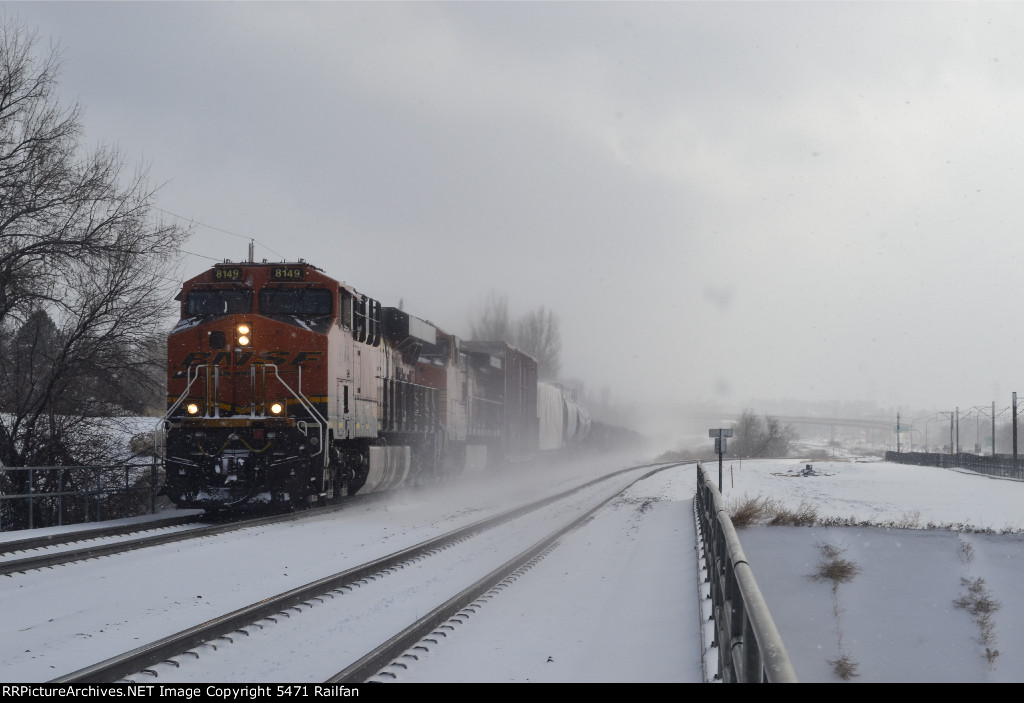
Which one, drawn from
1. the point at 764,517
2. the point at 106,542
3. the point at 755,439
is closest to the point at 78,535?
the point at 106,542

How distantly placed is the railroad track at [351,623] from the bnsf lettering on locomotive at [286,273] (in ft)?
18.2

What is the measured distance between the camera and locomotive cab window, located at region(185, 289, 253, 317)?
14.9 meters

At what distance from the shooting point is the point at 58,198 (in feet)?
53.5

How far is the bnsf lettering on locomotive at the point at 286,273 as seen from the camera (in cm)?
1491

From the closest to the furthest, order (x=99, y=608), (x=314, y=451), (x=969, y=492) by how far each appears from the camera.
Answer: (x=99, y=608) < (x=314, y=451) < (x=969, y=492)

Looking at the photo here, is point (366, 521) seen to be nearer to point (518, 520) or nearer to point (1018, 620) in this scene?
point (518, 520)

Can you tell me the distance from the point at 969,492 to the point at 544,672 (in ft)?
109

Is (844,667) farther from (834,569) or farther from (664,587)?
(664,587)

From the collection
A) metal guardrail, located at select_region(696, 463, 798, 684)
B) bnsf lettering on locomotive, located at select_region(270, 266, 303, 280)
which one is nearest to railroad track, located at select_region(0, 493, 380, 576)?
bnsf lettering on locomotive, located at select_region(270, 266, 303, 280)

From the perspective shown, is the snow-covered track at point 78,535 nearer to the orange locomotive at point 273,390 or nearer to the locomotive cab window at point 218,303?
the orange locomotive at point 273,390

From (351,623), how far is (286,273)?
8.90 meters

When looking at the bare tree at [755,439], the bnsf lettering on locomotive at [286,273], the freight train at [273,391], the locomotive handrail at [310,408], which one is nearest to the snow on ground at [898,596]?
the freight train at [273,391]

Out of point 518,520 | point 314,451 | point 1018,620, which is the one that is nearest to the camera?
point 314,451
